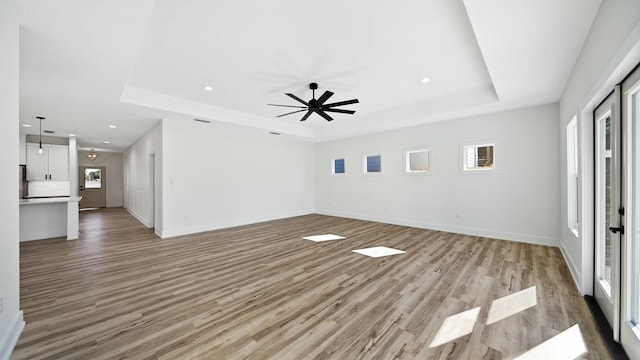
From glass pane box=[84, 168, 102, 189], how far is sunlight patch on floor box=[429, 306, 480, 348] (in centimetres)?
1353

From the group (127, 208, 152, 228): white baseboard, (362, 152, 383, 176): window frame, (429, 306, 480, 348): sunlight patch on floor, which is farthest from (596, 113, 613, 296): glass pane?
(127, 208, 152, 228): white baseboard

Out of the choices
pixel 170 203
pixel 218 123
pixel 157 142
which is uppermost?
pixel 218 123

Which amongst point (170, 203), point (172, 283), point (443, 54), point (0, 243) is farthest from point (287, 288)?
point (170, 203)

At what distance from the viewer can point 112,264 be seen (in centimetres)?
349

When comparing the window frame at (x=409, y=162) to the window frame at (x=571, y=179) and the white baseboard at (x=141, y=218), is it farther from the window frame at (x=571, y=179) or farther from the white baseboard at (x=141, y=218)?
the white baseboard at (x=141, y=218)

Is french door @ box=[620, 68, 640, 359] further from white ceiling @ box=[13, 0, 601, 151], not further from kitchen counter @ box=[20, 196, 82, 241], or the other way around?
kitchen counter @ box=[20, 196, 82, 241]

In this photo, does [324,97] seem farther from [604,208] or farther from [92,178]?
[92,178]

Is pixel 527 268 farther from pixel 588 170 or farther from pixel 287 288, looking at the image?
pixel 287 288

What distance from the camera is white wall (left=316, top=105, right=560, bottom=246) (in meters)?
4.29

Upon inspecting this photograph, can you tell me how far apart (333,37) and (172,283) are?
346 cm

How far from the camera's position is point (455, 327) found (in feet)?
6.45

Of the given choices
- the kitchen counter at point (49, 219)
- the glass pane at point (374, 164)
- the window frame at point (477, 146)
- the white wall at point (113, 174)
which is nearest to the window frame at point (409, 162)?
the window frame at point (477, 146)

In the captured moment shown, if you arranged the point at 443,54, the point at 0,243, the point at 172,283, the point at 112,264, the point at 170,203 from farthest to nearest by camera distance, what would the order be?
the point at 170,203, the point at 112,264, the point at 443,54, the point at 172,283, the point at 0,243

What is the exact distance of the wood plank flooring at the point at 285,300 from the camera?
1.75m
